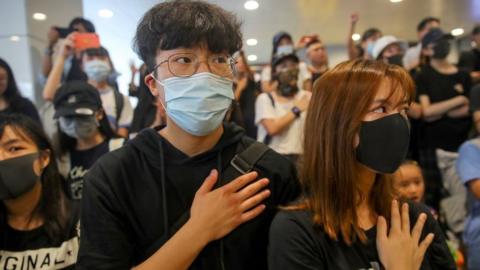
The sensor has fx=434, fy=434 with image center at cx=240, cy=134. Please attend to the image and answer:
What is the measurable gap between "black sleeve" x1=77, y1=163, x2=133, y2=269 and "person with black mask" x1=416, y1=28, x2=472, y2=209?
9.25 feet

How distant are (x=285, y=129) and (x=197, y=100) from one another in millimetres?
2175

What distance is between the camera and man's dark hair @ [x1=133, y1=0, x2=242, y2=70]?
1396mm

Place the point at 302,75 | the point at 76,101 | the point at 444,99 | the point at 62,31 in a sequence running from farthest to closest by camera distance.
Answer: the point at 62,31, the point at 302,75, the point at 444,99, the point at 76,101

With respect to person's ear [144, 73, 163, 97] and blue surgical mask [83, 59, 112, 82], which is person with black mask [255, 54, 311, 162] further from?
person's ear [144, 73, 163, 97]

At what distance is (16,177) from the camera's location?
6.23ft

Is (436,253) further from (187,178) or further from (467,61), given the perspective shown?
(467,61)

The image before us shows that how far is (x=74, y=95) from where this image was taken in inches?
115

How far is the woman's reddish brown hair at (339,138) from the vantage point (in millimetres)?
1374

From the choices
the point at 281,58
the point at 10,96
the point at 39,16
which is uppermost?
the point at 39,16

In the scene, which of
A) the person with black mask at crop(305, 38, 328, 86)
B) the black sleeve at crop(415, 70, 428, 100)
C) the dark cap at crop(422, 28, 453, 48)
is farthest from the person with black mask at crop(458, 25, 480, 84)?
the person with black mask at crop(305, 38, 328, 86)

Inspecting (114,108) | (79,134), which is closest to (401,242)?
(79,134)

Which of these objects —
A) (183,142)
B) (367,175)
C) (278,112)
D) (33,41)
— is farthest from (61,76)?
(367,175)

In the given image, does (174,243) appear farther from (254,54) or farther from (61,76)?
(254,54)

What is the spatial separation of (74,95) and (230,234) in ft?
6.48
